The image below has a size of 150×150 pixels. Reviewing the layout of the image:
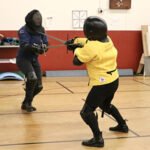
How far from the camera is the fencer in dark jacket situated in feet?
12.8

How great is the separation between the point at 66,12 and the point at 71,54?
1.04 metres

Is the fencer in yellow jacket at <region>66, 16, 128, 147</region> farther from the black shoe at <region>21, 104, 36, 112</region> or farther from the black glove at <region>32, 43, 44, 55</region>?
the black shoe at <region>21, 104, 36, 112</region>

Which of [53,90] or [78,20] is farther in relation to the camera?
[78,20]

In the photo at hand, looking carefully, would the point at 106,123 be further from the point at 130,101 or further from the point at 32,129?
the point at 130,101


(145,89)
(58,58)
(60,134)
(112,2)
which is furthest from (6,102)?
(112,2)

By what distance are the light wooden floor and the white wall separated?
2.19m

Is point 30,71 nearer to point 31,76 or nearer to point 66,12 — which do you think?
point 31,76

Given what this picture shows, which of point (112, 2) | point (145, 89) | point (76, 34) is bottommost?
point (145, 89)

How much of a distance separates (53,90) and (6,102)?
1.24 m

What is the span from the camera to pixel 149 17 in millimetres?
8141

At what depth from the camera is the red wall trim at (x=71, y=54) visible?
7.52 metres

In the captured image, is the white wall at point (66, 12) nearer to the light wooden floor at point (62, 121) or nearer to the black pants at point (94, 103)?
the light wooden floor at point (62, 121)

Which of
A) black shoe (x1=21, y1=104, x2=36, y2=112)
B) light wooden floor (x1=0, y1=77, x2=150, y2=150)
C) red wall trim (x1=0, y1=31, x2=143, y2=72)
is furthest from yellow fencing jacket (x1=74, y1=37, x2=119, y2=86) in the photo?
red wall trim (x1=0, y1=31, x2=143, y2=72)

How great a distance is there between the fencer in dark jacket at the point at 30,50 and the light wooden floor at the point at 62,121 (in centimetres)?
37
